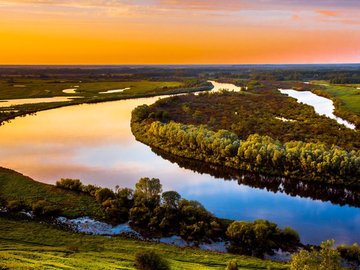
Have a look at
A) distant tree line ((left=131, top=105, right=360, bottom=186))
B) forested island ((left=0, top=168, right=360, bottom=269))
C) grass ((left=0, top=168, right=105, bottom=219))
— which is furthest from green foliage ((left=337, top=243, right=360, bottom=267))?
grass ((left=0, top=168, right=105, bottom=219))

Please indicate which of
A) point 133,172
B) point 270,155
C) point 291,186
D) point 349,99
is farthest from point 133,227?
point 349,99

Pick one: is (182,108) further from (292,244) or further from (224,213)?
(292,244)

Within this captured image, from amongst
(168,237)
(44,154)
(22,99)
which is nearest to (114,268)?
(168,237)

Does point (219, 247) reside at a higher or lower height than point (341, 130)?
lower

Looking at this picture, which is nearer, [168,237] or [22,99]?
[168,237]

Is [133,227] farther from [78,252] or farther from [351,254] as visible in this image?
[351,254]

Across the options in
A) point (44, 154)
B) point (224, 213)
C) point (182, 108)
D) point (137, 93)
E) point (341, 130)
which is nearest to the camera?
point (224, 213)
